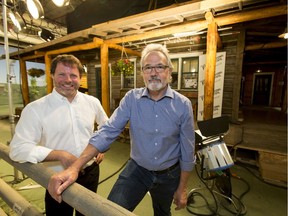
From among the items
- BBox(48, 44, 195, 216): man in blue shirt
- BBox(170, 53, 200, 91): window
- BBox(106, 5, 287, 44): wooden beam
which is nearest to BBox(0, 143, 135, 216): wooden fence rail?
BBox(48, 44, 195, 216): man in blue shirt

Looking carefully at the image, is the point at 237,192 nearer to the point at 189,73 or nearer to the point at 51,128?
the point at 51,128

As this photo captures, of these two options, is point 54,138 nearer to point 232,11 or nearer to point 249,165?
point 232,11

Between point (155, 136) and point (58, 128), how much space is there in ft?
2.79

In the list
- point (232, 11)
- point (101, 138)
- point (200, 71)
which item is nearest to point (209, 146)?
point (101, 138)

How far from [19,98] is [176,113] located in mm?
18183

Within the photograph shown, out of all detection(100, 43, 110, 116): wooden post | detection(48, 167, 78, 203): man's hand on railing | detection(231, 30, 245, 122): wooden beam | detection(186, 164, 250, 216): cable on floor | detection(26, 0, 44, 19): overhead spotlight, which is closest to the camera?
detection(48, 167, 78, 203): man's hand on railing

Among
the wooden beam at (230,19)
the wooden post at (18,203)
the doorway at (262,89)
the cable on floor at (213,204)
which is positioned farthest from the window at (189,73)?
the doorway at (262,89)

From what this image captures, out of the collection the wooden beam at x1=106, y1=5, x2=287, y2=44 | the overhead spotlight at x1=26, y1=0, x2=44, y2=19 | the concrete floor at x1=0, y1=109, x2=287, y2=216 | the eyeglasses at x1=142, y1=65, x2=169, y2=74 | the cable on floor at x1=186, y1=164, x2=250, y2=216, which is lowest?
the concrete floor at x1=0, y1=109, x2=287, y2=216

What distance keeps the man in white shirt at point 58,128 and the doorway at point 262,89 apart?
13473mm

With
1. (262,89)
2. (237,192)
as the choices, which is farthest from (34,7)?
(262,89)

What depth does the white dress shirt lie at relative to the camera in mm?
1357

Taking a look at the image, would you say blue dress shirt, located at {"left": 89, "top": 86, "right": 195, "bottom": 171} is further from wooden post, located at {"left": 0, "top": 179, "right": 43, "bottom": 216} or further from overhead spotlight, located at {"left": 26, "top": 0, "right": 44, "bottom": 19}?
overhead spotlight, located at {"left": 26, "top": 0, "right": 44, "bottom": 19}

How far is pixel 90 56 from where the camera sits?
29.8 ft

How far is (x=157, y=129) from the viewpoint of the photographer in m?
1.51
